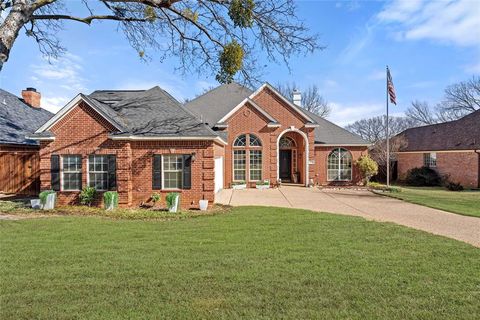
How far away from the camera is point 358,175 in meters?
22.9

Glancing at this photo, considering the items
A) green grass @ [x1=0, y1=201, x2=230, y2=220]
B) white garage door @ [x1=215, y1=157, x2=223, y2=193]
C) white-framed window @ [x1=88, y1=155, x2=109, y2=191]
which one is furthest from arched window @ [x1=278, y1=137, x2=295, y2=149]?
white-framed window @ [x1=88, y1=155, x2=109, y2=191]

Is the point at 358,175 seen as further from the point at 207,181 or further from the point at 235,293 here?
the point at 235,293

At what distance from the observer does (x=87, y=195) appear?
12.6 m

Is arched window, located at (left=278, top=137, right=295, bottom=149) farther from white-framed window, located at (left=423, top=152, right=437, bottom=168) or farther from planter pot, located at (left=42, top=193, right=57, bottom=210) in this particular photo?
planter pot, located at (left=42, top=193, right=57, bottom=210)

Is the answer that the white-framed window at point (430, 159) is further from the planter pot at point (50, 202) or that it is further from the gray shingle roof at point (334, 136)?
the planter pot at point (50, 202)

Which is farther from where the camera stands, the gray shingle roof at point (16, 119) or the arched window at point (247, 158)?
the arched window at point (247, 158)

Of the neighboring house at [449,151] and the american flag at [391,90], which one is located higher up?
the american flag at [391,90]

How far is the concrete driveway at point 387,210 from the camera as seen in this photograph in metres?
9.02

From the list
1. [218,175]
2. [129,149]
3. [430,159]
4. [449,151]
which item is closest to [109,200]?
[129,149]

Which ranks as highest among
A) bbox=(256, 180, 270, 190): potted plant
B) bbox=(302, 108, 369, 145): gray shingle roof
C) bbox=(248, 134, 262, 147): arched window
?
bbox=(302, 108, 369, 145): gray shingle roof

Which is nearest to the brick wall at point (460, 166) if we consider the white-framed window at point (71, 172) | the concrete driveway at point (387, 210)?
the concrete driveway at point (387, 210)

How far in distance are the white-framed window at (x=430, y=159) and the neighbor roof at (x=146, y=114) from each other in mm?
23474

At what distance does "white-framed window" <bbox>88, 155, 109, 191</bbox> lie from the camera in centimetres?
1284

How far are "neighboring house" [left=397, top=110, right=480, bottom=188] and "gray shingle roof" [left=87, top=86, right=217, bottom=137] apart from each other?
22.6 m
